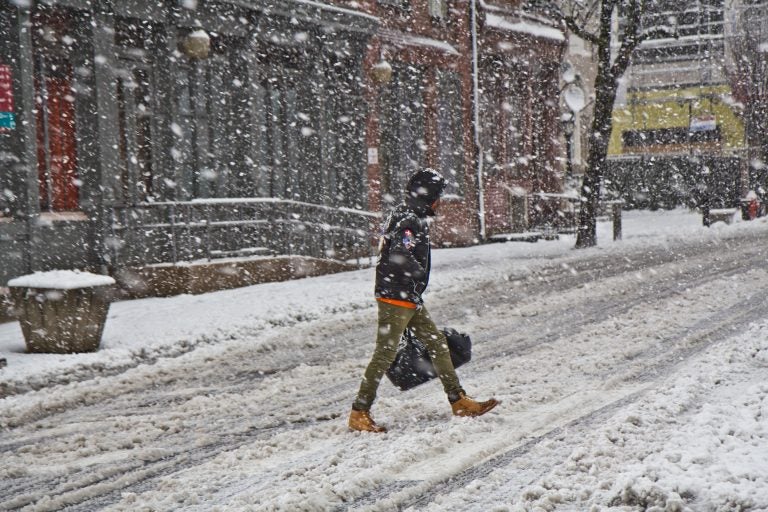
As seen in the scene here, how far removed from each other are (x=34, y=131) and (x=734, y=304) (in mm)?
9929

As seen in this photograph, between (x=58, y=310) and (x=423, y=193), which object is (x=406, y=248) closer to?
(x=423, y=193)

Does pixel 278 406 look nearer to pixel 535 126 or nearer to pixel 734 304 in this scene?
pixel 734 304

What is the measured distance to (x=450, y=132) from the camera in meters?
24.4

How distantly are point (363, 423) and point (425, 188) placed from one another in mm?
1642

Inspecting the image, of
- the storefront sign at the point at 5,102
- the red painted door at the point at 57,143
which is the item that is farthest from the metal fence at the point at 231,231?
the storefront sign at the point at 5,102

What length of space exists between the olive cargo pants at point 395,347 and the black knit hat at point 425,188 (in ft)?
2.45

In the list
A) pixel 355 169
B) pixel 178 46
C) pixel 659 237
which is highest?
pixel 178 46

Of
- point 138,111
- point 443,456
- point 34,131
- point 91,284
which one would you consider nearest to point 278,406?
point 443,456

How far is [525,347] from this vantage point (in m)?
9.41

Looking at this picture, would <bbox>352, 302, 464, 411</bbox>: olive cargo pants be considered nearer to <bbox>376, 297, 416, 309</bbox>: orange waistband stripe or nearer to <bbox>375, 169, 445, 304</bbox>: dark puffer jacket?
<bbox>376, 297, 416, 309</bbox>: orange waistband stripe

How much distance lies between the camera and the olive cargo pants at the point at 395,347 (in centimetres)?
609

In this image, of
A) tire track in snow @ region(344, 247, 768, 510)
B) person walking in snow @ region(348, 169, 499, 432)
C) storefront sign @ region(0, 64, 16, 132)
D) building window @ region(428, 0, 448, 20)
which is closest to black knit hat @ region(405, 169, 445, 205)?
person walking in snow @ region(348, 169, 499, 432)

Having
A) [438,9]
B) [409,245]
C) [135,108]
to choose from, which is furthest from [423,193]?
[438,9]

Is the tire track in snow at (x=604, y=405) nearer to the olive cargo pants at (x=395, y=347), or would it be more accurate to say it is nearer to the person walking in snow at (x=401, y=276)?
the olive cargo pants at (x=395, y=347)
